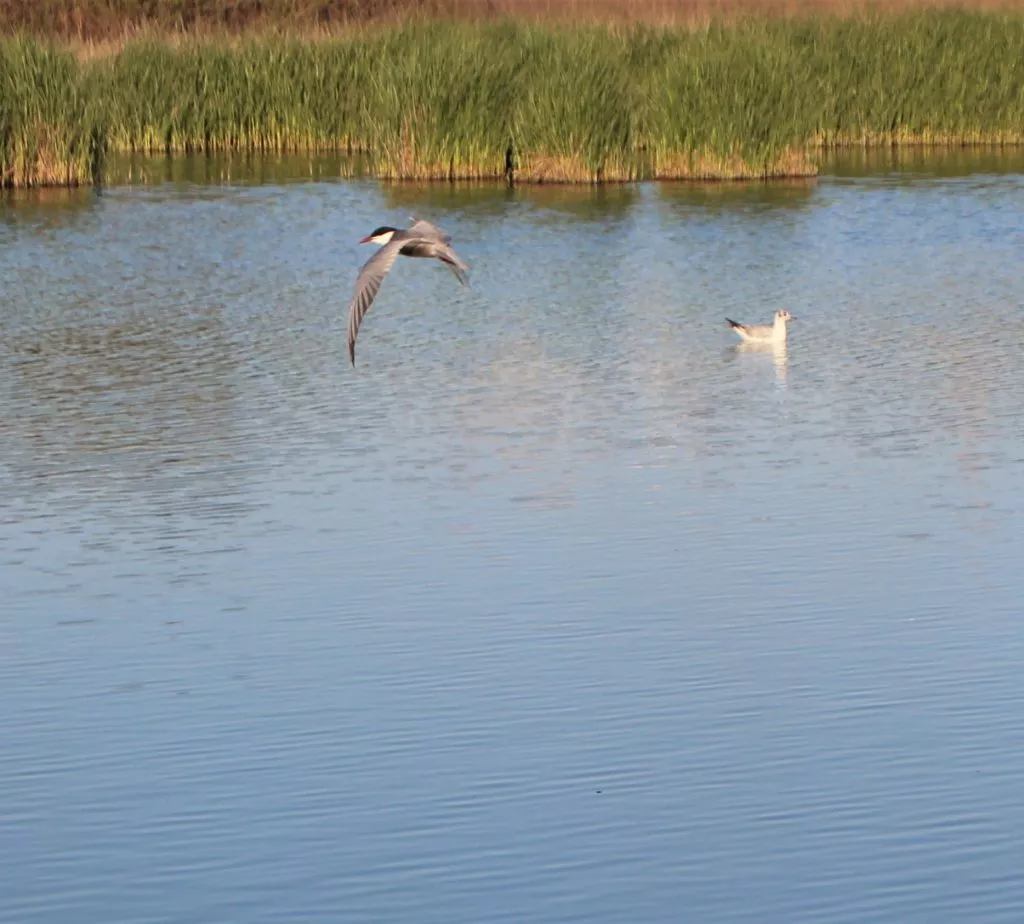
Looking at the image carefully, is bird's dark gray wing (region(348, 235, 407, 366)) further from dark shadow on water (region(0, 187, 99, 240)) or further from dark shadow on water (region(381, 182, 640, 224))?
dark shadow on water (region(381, 182, 640, 224))

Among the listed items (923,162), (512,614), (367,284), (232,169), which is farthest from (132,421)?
(923,162)

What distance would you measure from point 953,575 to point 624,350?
6580 mm

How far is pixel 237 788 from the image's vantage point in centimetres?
652

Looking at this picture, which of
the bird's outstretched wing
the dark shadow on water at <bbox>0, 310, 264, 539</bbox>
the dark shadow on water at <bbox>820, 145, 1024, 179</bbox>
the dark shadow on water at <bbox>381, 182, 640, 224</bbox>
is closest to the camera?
the bird's outstretched wing

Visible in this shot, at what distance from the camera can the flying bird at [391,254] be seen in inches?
371

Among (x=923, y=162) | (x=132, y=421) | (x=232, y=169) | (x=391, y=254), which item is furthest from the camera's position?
(x=232, y=169)

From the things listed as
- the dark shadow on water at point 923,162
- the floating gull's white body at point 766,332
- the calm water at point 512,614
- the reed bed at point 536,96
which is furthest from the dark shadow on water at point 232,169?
the floating gull's white body at point 766,332

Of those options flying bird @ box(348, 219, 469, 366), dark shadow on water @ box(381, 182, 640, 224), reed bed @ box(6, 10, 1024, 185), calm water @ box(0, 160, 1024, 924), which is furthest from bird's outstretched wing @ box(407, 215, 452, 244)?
reed bed @ box(6, 10, 1024, 185)

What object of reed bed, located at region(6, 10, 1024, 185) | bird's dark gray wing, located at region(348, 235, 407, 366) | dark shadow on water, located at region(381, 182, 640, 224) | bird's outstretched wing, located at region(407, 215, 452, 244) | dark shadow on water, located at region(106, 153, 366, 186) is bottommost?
dark shadow on water, located at region(106, 153, 366, 186)

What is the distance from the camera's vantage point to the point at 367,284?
31.4 feet

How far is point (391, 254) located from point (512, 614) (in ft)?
6.86

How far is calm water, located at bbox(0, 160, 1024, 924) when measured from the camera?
5.97 m

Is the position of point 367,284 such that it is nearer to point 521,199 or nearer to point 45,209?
point 45,209

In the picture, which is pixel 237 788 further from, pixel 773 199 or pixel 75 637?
pixel 773 199
